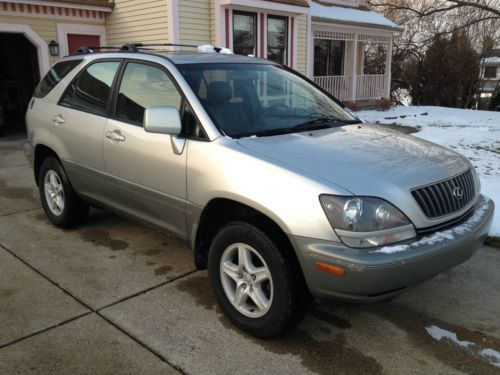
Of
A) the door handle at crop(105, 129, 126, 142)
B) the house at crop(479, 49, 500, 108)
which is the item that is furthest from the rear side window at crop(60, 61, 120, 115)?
the house at crop(479, 49, 500, 108)

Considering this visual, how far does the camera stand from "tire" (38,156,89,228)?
4.65 m

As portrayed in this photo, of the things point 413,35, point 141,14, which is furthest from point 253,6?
point 413,35

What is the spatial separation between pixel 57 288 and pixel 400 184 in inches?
104

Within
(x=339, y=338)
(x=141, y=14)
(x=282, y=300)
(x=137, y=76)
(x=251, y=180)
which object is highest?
(x=141, y=14)

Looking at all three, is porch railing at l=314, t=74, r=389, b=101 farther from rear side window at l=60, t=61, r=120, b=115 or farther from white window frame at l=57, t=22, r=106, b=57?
rear side window at l=60, t=61, r=120, b=115

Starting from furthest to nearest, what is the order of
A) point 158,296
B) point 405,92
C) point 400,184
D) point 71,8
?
point 405,92, point 71,8, point 158,296, point 400,184

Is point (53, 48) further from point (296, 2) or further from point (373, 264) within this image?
point (373, 264)

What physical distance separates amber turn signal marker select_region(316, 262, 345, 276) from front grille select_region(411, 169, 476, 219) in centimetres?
64

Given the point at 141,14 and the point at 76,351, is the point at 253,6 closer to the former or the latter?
the point at 141,14

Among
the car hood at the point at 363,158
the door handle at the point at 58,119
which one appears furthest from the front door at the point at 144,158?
the door handle at the point at 58,119

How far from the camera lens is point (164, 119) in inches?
124

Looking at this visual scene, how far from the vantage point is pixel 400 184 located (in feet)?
8.82

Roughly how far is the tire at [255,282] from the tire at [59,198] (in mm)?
2148

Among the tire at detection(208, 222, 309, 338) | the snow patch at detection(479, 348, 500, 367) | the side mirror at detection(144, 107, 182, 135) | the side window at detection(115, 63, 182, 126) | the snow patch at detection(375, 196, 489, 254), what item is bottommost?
the snow patch at detection(479, 348, 500, 367)
